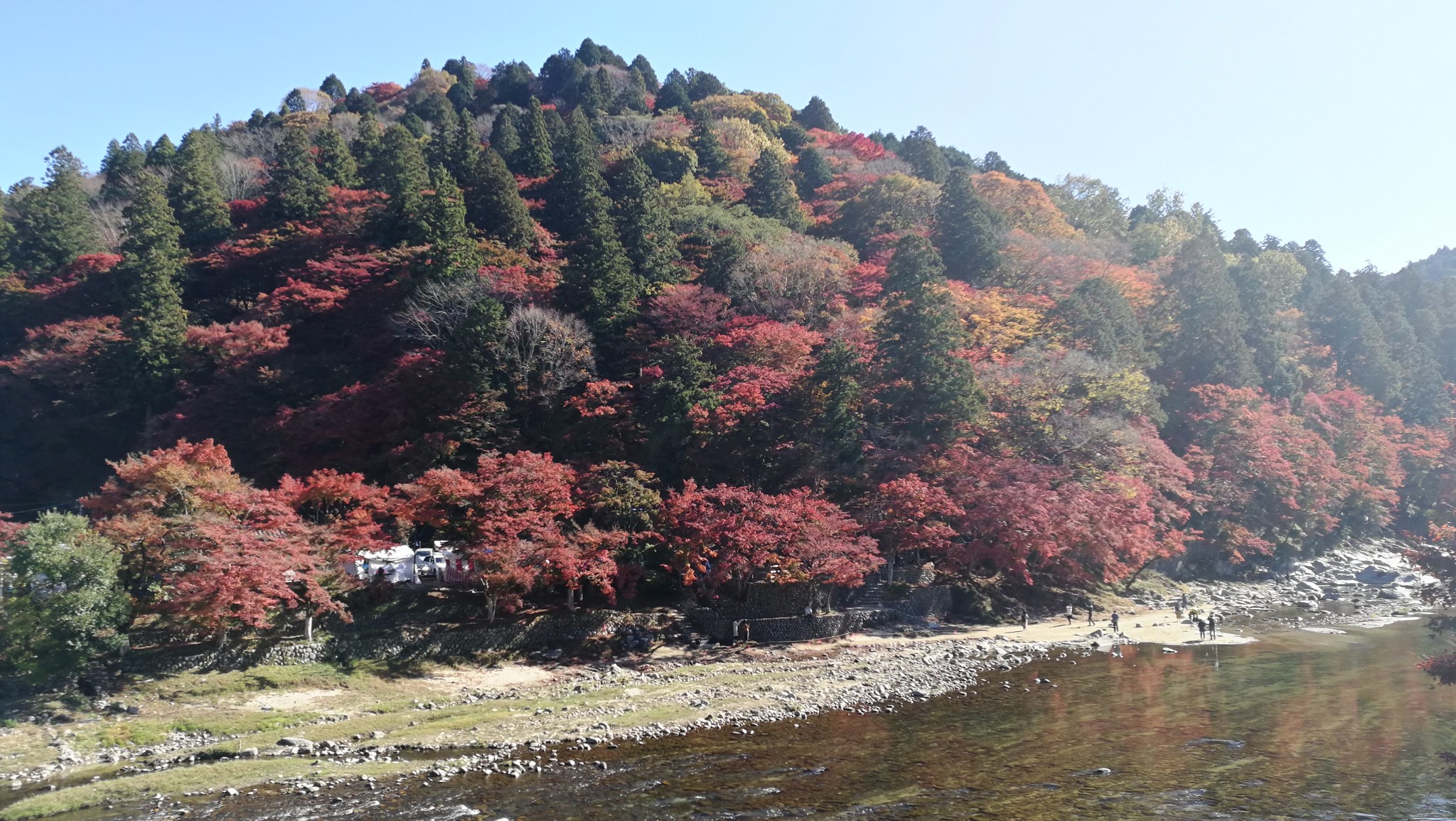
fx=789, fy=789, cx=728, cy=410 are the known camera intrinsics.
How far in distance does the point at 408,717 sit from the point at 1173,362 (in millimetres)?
48273

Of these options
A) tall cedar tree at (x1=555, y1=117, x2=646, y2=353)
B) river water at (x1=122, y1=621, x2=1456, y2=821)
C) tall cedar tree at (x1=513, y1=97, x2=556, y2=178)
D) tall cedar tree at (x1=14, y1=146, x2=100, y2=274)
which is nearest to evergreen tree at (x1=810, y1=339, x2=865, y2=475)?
tall cedar tree at (x1=555, y1=117, x2=646, y2=353)

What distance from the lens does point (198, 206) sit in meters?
46.7

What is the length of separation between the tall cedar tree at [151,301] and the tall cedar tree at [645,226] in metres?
22.2

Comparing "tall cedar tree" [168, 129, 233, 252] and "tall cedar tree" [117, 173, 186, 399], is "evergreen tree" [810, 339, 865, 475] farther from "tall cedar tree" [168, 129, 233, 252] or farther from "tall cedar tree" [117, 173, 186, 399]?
"tall cedar tree" [168, 129, 233, 252]

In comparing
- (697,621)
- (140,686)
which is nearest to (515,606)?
(697,621)

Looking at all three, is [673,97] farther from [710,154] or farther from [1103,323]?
[1103,323]

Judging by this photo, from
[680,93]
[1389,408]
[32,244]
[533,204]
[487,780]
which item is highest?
[680,93]

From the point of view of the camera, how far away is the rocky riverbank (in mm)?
16922

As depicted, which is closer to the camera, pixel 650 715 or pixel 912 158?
pixel 650 715

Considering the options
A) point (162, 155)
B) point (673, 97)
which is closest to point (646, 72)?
point (673, 97)

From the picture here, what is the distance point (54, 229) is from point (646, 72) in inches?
2311

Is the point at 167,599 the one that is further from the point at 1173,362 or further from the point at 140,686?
the point at 1173,362

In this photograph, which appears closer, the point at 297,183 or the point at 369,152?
the point at 297,183

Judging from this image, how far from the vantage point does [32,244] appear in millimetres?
44469
